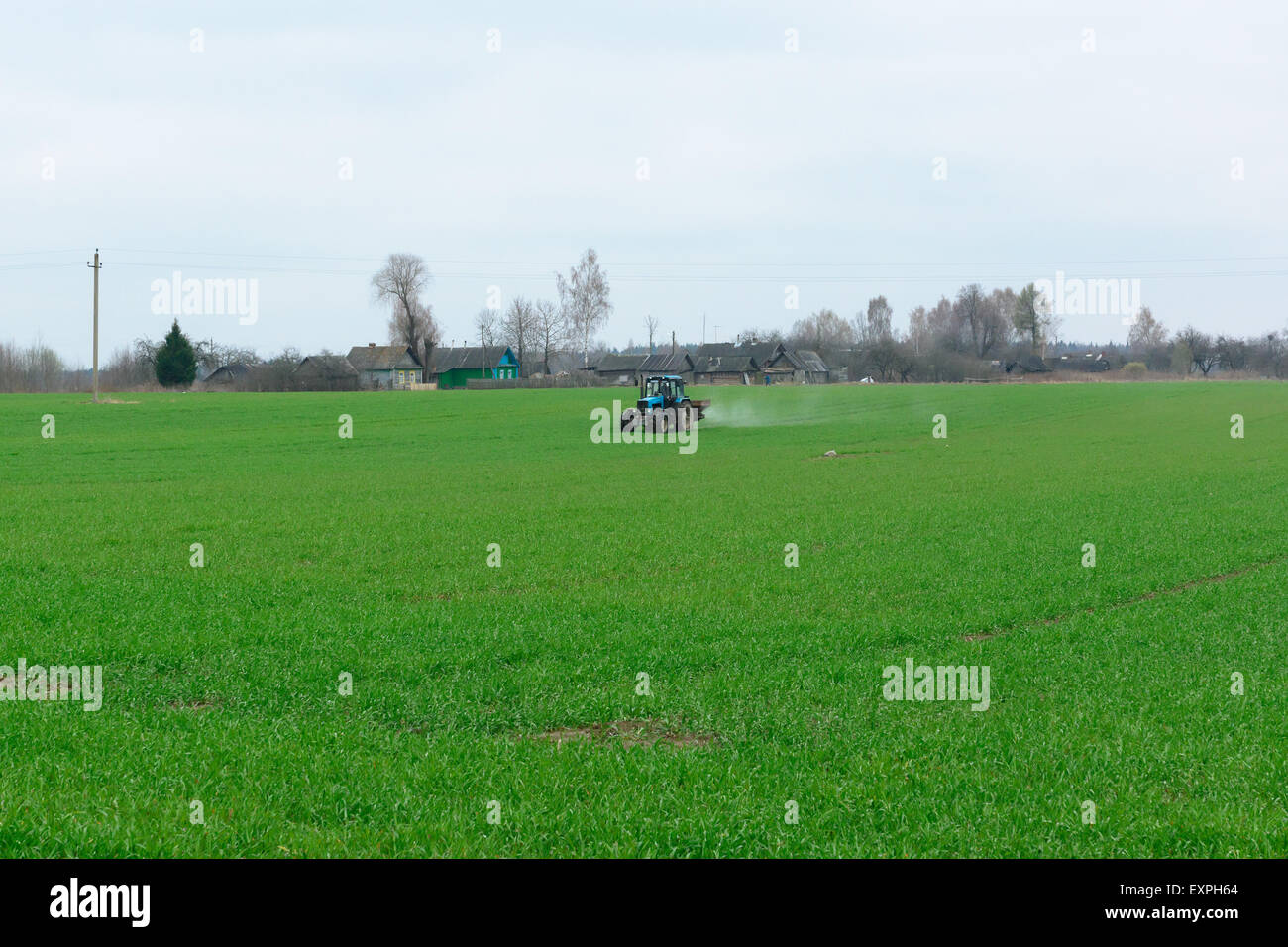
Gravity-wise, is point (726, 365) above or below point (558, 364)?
below

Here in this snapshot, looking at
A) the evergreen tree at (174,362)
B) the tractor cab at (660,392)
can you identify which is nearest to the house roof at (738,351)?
the evergreen tree at (174,362)

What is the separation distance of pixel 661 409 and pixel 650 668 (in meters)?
43.5

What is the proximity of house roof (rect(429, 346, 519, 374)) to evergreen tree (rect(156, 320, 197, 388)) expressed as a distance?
167 ft

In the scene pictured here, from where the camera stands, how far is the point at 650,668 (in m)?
12.1

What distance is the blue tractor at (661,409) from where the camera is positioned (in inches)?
2168

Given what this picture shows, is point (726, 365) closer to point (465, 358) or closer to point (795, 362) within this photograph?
point (795, 362)

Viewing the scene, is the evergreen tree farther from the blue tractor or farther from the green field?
the green field

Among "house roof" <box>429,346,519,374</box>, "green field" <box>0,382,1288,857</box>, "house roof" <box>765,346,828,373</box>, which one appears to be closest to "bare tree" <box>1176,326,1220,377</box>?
"house roof" <box>765,346,828,373</box>

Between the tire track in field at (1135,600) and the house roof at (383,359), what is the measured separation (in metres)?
145

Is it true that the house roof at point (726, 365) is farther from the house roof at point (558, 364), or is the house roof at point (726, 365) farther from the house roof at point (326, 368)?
the house roof at point (326, 368)

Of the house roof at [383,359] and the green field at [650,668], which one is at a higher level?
the house roof at [383,359]

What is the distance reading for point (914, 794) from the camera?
314 inches

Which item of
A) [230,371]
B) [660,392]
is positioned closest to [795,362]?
[230,371]
